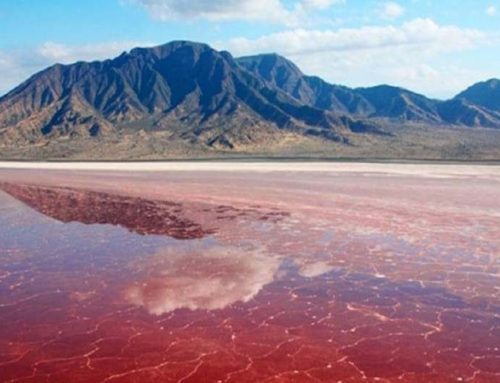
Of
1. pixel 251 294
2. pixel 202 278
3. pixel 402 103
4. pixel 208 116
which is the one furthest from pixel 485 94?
pixel 251 294

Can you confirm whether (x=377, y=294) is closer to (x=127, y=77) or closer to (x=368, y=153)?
(x=368, y=153)

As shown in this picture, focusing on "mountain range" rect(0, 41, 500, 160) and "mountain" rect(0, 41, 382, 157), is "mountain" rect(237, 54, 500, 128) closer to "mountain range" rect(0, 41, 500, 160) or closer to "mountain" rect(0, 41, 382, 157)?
"mountain range" rect(0, 41, 500, 160)

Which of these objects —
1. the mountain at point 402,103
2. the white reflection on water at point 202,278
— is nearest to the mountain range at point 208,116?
the mountain at point 402,103

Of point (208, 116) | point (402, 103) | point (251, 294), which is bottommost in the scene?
point (251, 294)

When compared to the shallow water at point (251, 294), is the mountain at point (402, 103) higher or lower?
higher

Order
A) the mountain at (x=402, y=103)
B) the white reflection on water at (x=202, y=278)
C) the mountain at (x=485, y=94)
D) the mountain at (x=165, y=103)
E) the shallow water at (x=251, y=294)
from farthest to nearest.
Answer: the mountain at (x=485, y=94), the mountain at (x=402, y=103), the mountain at (x=165, y=103), the white reflection on water at (x=202, y=278), the shallow water at (x=251, y=294)

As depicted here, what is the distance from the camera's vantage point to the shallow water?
8.36m

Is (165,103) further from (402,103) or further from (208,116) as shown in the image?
(402,103)

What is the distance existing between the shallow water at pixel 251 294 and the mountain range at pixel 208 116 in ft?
155

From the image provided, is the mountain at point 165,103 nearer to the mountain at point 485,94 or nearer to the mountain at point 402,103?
the mountain at point 402,103

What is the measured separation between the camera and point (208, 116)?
116m

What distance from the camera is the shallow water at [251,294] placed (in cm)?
836

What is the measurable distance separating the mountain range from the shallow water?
47230 millimetres

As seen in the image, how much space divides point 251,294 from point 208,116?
10569cm
